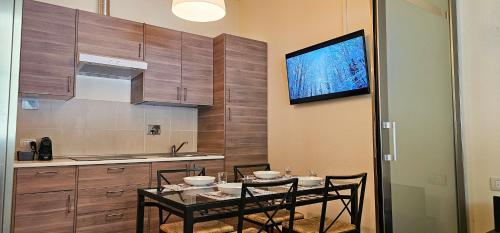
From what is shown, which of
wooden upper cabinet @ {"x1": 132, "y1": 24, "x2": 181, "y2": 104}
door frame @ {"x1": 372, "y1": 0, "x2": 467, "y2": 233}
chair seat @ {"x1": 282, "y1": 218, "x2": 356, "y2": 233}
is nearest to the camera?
door frame @ {"x1": 372, "y1": 0, "x2": 467, "y2": 233}

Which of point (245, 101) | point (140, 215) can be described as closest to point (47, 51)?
point (140, 215)

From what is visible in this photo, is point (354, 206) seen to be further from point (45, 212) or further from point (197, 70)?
point (45, 212)

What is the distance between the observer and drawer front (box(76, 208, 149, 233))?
292 cm

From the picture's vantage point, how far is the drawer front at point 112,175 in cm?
293

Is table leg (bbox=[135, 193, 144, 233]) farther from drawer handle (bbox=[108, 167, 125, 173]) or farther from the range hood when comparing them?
the range hood

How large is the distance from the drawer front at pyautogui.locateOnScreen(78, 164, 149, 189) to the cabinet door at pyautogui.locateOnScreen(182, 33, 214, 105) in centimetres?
99

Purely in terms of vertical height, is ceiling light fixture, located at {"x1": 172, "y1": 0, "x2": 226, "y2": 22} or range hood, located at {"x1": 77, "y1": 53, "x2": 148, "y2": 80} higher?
ceiling light fixture, located at {"x1": 172, "y1": 0, "x2": 226, "y2": 22}

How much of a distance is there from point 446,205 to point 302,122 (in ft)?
5.29

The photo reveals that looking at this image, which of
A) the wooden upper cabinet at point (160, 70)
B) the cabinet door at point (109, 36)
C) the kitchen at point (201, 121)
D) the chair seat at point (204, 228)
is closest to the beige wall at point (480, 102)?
the kitchen at point (201, 121)

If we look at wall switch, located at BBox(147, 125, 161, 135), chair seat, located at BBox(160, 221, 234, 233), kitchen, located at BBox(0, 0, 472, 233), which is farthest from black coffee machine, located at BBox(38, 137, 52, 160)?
chair seat, located at BBox(160, 221, 234, 233)

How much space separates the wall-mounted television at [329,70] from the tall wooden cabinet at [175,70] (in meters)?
1.01

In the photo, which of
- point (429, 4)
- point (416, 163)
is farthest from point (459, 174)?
point (429, 4)

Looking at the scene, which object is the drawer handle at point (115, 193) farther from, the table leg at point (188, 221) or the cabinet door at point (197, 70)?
the table leg at point (188, 221)

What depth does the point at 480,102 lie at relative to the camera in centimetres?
241
